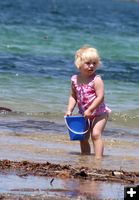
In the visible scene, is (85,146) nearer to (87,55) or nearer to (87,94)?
(87,94)

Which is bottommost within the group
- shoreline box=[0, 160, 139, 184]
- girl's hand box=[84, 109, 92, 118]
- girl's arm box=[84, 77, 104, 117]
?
shoreline box=[0, 160, 139, 184]

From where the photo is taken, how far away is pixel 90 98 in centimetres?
851

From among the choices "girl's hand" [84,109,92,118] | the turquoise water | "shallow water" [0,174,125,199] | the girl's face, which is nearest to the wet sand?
"shallow water" [0,174,125,199]

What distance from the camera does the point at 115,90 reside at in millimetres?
16344

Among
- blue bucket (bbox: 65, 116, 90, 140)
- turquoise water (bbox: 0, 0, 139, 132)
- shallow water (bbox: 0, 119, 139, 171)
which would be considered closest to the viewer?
shallow water (bbox: 0, 119, 139, 171)

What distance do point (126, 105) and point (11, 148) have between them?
5585mm

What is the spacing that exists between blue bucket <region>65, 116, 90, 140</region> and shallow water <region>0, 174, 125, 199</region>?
1761 mm

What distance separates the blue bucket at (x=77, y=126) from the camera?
330 inches

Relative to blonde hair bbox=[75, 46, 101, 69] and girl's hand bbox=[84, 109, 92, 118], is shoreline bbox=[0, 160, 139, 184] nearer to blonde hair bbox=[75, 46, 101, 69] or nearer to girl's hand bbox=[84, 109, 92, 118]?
girl's hand bbox=[84, 109, 92, 118]

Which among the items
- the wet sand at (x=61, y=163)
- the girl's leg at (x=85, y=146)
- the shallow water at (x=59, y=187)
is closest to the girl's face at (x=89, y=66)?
the girl's leg at (x=85, y=146)

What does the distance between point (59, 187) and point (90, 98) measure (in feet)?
7.57

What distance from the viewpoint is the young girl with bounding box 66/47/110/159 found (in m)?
8.36

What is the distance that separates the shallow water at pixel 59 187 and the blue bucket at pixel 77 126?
5.78 ft

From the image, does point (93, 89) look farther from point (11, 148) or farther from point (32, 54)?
point (32, 54)
